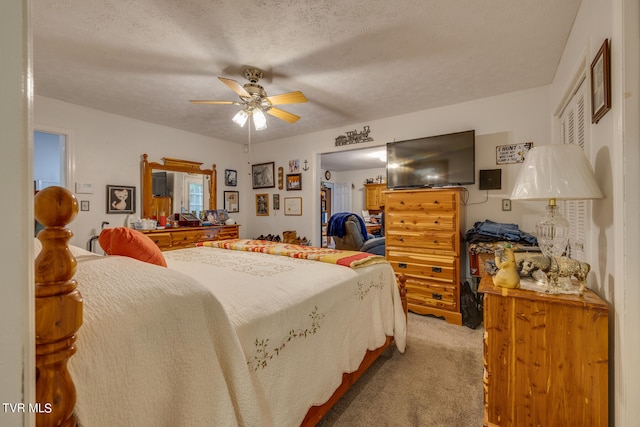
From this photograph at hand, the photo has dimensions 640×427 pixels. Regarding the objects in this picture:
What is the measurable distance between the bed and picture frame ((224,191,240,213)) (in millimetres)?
3494

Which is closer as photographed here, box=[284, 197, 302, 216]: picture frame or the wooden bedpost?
the wooden bedpost

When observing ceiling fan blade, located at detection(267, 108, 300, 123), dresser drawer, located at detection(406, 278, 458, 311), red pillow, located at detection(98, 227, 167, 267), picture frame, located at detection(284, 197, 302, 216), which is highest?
ceiling fan blade, located at detection(267, 108, 300, 123)

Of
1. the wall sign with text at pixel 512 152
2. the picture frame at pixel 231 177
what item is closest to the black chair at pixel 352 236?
the wall sign with text at pixel 512 152

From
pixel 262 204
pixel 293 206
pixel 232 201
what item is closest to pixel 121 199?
pixel 232 201

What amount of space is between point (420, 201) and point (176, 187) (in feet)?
12.0

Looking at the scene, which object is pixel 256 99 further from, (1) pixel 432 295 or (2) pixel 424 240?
(1) pixel 432 295

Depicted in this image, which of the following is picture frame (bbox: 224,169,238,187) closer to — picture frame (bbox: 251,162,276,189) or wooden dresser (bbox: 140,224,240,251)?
picture frame (bbox: 251,162,276,189)

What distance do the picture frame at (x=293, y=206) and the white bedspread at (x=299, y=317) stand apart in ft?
8.65

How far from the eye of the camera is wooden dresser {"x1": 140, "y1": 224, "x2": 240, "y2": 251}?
12.1 ft

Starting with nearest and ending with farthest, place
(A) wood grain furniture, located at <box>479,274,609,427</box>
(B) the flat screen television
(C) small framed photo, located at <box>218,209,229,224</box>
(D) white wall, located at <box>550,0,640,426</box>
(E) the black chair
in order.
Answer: (D) white wall, located at <box>550,0,640,426</box>
(A) wood grain furniture, located at <box>479,274,609,427</box>
(B) the flat screen television
(E) the black chair
(C) small framed photo, located at <box>218,209,229,224</box>

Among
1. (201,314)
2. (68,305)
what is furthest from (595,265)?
(68,305)

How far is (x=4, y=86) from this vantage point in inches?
14.9

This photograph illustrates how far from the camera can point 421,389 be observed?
1.79 meters

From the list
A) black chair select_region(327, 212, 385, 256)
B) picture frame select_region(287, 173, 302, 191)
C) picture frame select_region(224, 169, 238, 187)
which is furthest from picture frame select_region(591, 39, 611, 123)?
picture frame select_region(224, 169, 238, 187)
